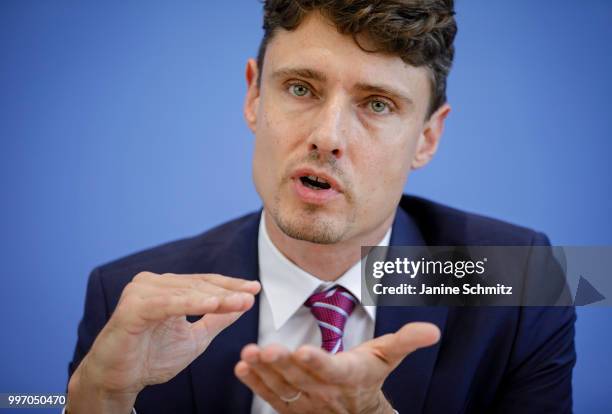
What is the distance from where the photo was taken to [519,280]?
1.96 metres

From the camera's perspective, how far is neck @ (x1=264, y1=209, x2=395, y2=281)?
1.90 meters

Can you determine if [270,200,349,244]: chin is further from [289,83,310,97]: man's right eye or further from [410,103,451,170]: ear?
[410,103,451,170]: ear

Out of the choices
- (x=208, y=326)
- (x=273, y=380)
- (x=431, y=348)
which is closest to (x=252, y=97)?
(x=208, y=326)

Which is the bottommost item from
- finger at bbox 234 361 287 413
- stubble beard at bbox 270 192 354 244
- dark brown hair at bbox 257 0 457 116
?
finger at bbox 234 361 287 413

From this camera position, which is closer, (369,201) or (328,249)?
(369,201)

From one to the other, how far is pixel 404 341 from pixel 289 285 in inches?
27.5

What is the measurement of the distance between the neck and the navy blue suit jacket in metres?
0.11

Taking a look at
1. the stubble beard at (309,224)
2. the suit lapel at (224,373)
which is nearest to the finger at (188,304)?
the stubble beard at (309,224)

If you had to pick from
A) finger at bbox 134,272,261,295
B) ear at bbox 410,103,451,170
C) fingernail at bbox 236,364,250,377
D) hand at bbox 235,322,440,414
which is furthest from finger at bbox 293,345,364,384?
ear at bbox 410,103,451,170

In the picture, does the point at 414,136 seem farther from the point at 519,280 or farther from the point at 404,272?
the point at 519,280

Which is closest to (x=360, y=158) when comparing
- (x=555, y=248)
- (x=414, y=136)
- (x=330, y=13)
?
(x=414, y=136)

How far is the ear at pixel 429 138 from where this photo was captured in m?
1.99

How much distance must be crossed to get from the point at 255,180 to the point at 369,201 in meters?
0.32

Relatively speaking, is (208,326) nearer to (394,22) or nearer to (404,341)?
(404,341)
